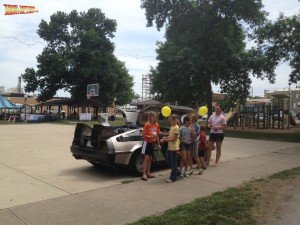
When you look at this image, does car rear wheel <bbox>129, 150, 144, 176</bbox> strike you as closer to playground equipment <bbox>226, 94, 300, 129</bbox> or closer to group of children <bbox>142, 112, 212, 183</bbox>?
group of children <bbox>142, 112, 212, 183</bbox>

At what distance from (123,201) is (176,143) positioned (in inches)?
84.7

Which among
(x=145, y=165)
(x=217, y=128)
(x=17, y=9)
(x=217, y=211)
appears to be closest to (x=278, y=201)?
(x=217, y=211)

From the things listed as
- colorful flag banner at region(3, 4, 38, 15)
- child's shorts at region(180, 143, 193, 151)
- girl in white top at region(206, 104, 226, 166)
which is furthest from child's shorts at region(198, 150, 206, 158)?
colorful flag banner at region(3, 4, 38, 15)

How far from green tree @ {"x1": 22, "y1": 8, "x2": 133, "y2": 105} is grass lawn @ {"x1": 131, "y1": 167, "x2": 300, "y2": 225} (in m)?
41.9

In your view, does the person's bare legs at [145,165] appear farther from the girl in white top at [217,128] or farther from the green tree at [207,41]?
the green tree at [207,41]

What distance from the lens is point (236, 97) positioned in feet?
110

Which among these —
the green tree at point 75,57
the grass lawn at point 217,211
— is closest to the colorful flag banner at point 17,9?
the grass lawn at point 217,211

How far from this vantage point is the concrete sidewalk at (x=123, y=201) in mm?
5457

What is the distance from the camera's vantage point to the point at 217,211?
549cm

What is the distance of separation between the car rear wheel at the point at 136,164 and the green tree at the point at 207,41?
65.3 feet

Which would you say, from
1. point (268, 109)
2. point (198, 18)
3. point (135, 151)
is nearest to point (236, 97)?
point (268, 109)

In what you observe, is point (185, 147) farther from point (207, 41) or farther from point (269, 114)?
point (269, 114)

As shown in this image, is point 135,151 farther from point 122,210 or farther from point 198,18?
point 198,18

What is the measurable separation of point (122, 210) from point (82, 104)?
4461 cm
